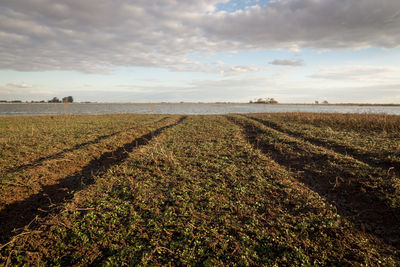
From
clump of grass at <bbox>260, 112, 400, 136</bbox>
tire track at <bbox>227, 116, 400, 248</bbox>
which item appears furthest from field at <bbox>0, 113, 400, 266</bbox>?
clump of grass at <bbox>260, 112, 400, 136</bbox>

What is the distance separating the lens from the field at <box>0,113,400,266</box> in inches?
202

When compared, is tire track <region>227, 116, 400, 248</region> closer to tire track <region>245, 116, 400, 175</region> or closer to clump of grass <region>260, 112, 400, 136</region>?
tire track <region>245, 116, 400, 175</region>

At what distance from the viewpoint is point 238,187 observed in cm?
891

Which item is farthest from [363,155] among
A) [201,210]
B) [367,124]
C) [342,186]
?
[367,124]

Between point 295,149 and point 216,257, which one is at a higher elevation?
point 295,149

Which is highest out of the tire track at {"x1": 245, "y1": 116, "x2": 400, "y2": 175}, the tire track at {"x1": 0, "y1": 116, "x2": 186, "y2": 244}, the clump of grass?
the clump of grass

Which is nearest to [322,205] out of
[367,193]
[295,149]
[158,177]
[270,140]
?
[367,193]

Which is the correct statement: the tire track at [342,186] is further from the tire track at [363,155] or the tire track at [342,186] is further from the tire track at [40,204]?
the tire track at [40,204]

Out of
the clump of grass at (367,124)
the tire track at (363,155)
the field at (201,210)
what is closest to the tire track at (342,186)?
the field at (201,210)

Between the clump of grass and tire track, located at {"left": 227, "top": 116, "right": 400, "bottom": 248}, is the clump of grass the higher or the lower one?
the higher one

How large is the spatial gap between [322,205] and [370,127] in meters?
24.6

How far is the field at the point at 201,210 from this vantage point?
16.8 feet

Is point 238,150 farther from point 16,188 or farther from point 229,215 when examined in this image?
point 16,188

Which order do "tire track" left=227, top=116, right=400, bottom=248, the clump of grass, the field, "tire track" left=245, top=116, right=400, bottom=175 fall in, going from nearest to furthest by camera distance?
1. the field
2. "tire track" left=227, top=116, right=400, bottom=248
3. "tire track" left=245, top=116, right=400, bottom=175
4. the clump of grass
